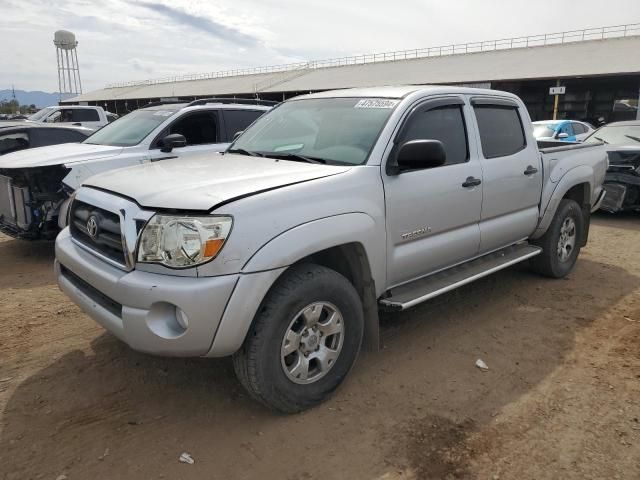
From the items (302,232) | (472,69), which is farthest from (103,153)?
(472,69)

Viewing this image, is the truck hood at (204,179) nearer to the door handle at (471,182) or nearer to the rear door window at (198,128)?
the door handle at (471,182)

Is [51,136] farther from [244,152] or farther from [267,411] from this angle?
[267,411]

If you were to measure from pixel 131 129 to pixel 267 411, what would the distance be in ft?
16.6

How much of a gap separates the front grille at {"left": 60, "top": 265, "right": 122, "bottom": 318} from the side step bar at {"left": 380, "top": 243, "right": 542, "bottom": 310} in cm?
167

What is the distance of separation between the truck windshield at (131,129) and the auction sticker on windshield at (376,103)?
12.2ft

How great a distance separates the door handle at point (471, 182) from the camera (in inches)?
152

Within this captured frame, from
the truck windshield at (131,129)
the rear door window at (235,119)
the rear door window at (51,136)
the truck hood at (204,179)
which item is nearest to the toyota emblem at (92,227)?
the truck hood at (204,179)

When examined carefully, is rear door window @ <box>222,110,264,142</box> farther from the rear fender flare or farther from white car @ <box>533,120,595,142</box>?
white car @ <box>533,120,595,142</box>

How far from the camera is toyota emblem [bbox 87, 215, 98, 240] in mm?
2967

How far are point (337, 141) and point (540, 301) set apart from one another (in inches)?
106

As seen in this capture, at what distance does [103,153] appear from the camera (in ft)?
20.0

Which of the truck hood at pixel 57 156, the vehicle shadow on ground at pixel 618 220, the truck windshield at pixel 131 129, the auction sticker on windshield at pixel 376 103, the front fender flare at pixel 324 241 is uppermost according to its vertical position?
the auction sticker on windshield at pixel 376 103

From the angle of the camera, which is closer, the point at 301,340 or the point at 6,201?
the point at 301,340

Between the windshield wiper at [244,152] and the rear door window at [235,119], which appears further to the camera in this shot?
the rear door window at [235,119]
